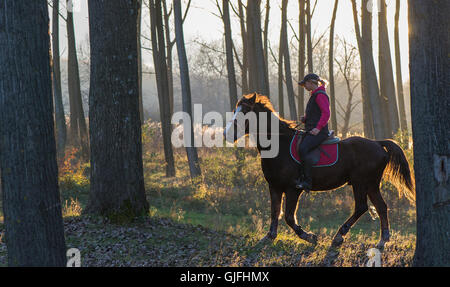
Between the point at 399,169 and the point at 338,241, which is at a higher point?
the point at 399,169

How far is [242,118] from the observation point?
26.1 ft

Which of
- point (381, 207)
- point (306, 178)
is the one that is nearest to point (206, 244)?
point (306, 178)

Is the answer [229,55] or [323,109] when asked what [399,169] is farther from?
[229,55]

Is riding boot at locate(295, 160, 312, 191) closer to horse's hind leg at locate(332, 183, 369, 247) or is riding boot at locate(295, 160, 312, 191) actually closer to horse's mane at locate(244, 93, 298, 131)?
horse's mane at locate(244, 93, 298, 131)

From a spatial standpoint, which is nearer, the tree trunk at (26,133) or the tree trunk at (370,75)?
the tree trunk at (26,133)

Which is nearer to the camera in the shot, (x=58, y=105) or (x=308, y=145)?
(x=308, y=145)

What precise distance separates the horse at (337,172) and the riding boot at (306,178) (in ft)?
0.41

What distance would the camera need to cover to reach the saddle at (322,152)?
26.9 ft

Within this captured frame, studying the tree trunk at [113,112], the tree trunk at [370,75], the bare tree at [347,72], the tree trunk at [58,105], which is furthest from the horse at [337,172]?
the bare tree at [347,72]

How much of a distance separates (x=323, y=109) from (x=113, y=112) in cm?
407

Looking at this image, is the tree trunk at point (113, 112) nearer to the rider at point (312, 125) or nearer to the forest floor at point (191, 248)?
the forest floor at point (191, 248)
